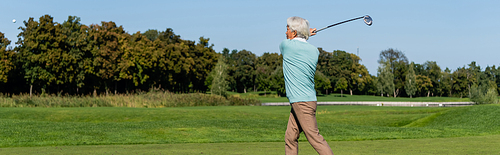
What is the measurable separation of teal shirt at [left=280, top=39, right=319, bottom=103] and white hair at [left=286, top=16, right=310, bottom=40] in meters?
0.15

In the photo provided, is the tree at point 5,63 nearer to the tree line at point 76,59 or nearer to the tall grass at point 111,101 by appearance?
the tree line at point 76,59

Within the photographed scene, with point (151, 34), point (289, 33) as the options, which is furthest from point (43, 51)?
point (151, 34)

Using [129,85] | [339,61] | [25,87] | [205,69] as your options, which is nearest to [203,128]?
[25,87]

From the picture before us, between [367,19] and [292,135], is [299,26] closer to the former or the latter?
[292,135]

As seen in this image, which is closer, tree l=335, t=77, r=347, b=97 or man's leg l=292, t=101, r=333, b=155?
man's leg l=292, t=101, r=333, b=155

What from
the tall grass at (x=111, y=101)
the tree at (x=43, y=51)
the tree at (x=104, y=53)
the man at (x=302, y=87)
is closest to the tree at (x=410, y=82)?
the tall grass at (x=111, y=101)

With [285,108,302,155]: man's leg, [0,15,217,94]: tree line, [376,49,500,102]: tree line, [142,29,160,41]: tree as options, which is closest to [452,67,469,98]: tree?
[376,49,500,102]: tree line

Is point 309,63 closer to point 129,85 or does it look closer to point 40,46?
→ point 40,46

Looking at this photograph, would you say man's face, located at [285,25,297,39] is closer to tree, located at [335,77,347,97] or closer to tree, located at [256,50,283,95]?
tree, located at [256,50,283,95]

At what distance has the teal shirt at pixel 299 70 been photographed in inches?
190

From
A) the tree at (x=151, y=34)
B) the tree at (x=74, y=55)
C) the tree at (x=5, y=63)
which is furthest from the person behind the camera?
the tree at (x=151, y=34)

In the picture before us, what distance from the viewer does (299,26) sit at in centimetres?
509

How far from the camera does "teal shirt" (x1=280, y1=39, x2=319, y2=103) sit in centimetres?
482

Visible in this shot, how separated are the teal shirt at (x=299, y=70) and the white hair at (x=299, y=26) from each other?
0.49ft
